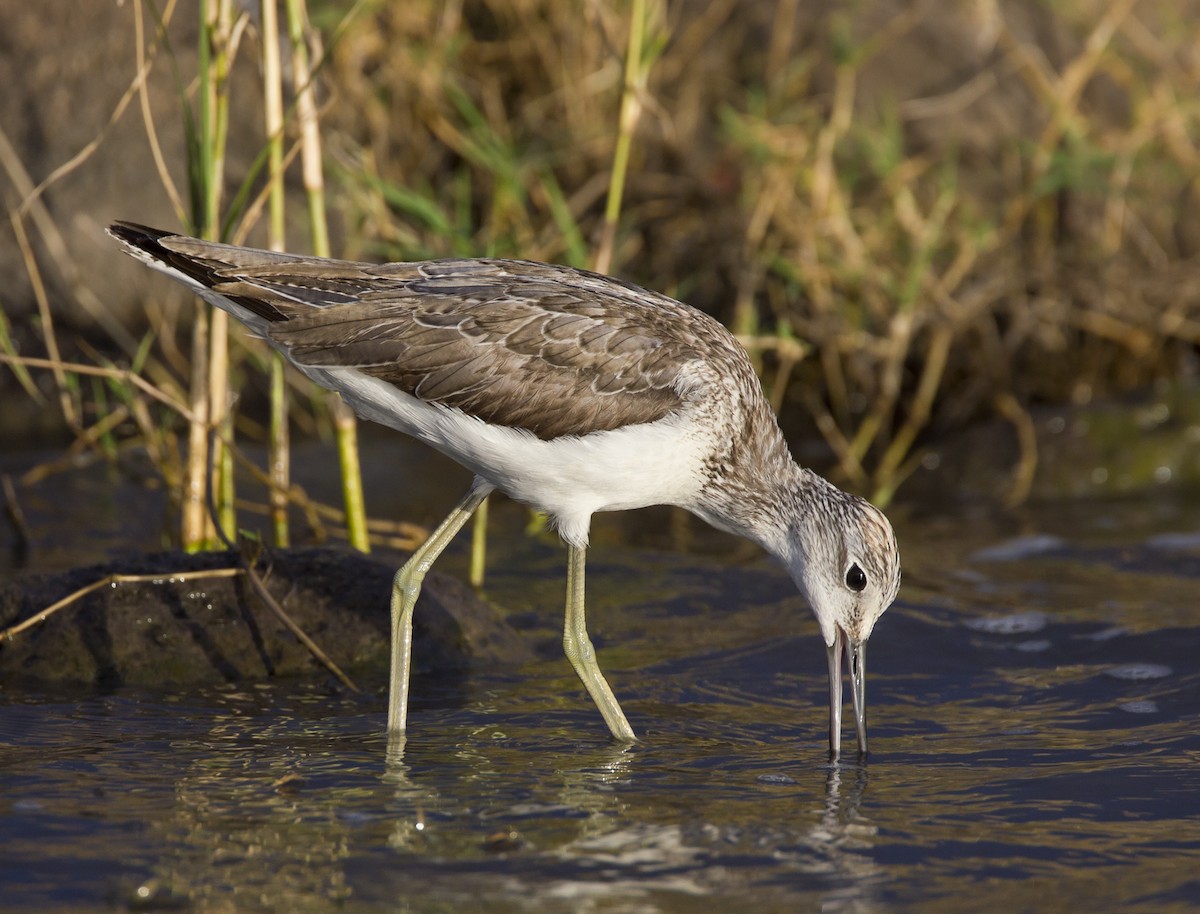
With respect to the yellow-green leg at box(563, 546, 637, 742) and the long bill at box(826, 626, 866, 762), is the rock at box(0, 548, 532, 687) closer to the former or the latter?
the yellow-green leg at box(563, 546, 637, 742)

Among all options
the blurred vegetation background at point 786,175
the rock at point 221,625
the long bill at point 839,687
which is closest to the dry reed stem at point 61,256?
the blurred vegetation background at point 786,175

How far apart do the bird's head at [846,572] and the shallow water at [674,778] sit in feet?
0.98

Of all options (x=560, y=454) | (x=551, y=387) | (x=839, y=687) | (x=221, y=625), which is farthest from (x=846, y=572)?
(x=221, y=625)

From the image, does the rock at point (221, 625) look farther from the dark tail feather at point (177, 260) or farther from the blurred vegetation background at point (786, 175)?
the blurred vegetation background at point (786, 175)

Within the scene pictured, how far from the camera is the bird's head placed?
225 inches

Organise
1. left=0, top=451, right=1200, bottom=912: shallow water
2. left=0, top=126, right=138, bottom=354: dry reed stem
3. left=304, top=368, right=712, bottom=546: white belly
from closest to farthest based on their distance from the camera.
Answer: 1. left=0, top=451, right=1200, bottom=912: shallow water
2. left=304, top=368, right=712, bottom=546: white belly
3. left=0, top=126, right=138, bottom=354: dry reed stem

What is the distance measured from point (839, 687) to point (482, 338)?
1.81 metres

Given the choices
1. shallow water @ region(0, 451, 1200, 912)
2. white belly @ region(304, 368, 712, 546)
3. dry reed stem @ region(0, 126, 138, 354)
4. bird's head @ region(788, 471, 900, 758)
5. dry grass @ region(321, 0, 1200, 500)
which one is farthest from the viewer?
dry grass @ region(321, 0, 1200, 500)

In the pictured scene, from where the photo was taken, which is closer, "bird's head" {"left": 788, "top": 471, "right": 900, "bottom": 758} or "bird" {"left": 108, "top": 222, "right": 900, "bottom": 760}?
"bird" {"left": 108, "top": 222, "right": 900, "bottom": 760}

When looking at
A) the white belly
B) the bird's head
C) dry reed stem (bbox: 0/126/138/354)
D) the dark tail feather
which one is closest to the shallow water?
the bird's head

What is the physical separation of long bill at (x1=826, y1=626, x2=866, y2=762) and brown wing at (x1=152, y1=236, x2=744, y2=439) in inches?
44.8

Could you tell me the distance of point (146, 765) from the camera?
5258mm

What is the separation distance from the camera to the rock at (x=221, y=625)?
6.19 m

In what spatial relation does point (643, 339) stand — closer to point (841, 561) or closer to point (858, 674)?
point (841, 561)
